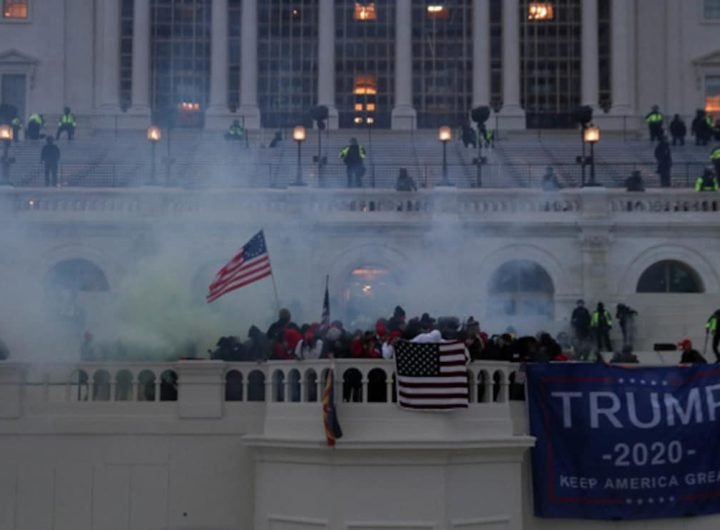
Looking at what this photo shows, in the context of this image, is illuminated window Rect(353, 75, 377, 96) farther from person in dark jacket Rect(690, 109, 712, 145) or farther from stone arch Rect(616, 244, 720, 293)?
stone arch Rect(616, 244, 720, 293)

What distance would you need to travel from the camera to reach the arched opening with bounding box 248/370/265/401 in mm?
21516

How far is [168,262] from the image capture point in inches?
1425

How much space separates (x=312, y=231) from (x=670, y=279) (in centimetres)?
834

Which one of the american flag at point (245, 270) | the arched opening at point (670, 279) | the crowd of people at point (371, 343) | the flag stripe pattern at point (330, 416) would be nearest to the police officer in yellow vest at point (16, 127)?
the arched opening at point (670, 279)

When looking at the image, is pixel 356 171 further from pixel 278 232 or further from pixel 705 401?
pixel 705 401

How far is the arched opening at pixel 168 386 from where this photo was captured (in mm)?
A: 21734

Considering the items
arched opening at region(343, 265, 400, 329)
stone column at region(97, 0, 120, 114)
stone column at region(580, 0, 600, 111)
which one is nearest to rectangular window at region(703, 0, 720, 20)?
stone column at region(580, 0, 600, 111)

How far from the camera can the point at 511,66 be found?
2442 inches

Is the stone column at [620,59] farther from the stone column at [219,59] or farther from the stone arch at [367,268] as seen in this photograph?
the stone arch at [367,268]

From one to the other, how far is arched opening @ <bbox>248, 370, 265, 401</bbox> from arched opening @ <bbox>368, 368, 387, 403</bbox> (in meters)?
1.88

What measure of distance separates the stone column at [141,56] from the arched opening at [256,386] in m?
40.9

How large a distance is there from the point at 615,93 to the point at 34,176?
25.9m

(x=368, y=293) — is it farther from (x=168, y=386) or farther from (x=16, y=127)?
(x=16, y=127)

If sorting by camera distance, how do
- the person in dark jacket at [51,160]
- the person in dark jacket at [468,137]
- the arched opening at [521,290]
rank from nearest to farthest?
the arched opening at [521,290] → the person in dark jacket at [51,160] → the person in dark jacket at [468,137]
